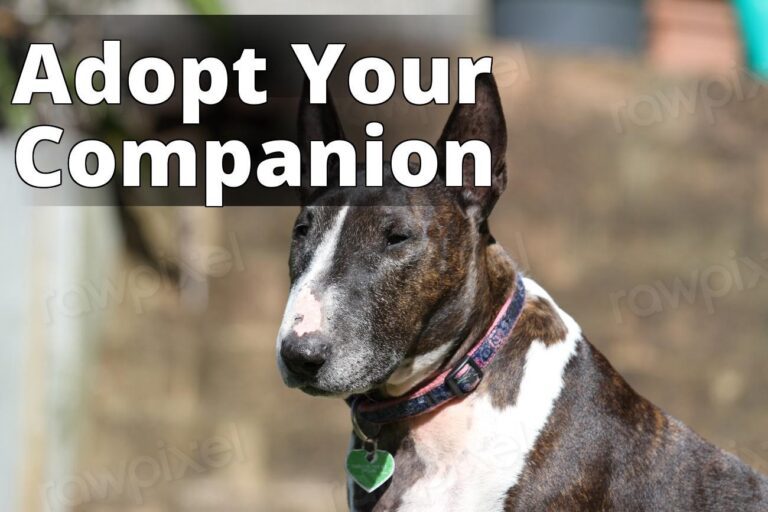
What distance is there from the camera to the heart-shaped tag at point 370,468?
329 cm

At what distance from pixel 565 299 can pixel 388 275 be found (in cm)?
487

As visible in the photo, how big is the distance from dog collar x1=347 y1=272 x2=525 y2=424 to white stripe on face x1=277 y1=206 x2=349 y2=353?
43 cm

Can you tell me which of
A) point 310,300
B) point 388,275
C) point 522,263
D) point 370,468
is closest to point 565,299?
point 522,263

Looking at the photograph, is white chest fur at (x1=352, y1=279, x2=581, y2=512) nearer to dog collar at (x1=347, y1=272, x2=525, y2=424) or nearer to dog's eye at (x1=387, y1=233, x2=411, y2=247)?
dog collar at (x1=347, y1=272, x2=525, y2=424)

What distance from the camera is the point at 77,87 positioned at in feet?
23.9

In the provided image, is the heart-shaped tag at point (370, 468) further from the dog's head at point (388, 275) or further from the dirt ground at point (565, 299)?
the dirt ground at point (565, 299)

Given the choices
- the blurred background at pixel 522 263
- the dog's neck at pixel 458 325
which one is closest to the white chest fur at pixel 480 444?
the dog's neck at pixel 458 325

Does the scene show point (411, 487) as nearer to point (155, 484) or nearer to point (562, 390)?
point (562, 390)

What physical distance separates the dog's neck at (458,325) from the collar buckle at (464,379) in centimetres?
5

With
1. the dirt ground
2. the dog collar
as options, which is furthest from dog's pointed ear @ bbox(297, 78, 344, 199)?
the dirt ground

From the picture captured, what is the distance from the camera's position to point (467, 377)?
10.7 feet

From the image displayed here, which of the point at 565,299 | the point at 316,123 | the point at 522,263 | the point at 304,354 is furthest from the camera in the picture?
the point at 565,299

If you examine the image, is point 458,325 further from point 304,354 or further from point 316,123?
point 316,123

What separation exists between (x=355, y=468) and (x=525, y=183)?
4.71 m
